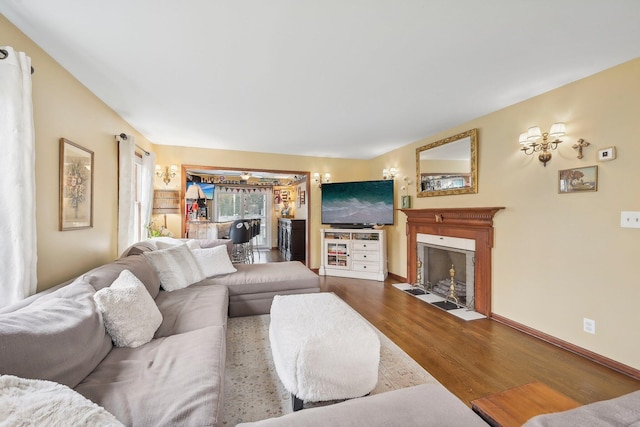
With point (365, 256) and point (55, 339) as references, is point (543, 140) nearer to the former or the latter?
point (365, 256)

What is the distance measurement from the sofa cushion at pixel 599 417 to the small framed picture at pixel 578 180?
2013 millimetres

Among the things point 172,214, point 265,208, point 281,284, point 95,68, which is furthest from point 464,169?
point 265,208

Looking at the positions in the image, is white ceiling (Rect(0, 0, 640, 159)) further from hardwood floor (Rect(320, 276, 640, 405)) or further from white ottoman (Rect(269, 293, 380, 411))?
hardwood floor (Rect(320, 276, 640, 405))

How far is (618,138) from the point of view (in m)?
2.09

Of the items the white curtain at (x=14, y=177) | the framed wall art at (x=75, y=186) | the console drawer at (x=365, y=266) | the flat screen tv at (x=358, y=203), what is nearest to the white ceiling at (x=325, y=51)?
the white curtain at (x=14, y=177)

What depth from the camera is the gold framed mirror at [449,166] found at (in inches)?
132

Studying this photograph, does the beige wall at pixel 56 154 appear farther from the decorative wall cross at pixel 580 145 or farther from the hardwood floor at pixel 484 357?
the decorative wall cross at pixel 580 145

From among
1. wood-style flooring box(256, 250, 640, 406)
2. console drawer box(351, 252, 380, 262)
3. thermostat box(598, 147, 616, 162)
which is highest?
thermostat box(598, 147, 616, 162)

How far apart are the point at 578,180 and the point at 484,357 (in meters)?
1.77

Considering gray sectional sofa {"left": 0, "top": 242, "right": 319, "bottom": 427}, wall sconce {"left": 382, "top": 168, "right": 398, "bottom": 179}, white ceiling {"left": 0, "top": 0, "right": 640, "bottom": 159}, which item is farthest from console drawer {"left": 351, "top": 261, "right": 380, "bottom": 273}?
gray sectional sofa {"left": 0, "top": 242, "right": 319, "bottom": 427}

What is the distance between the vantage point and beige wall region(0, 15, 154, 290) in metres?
1.84

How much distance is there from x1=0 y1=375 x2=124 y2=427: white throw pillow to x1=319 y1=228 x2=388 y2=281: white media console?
14.3 feet

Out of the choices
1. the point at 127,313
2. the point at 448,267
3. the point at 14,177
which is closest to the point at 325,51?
the point at 14,177

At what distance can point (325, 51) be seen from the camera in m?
1.92
